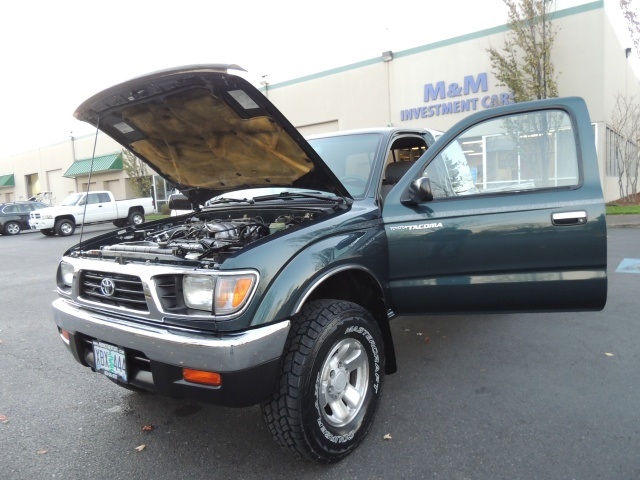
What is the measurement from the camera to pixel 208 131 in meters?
3.41

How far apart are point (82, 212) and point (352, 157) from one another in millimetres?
18459

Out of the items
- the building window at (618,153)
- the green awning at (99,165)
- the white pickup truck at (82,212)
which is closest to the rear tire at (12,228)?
the white pickup truck at (82,212)

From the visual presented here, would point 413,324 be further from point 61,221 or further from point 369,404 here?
point 61,221

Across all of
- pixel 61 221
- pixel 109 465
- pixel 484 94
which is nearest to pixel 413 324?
pixel 109 465

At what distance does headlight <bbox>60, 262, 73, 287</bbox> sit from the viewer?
3056 millimetres

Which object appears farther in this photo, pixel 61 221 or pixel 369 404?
pixel 61 221

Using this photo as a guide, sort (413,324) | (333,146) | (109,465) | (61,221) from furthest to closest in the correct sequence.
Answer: (61,221) < (413,324) < (333,146) < (109,465)

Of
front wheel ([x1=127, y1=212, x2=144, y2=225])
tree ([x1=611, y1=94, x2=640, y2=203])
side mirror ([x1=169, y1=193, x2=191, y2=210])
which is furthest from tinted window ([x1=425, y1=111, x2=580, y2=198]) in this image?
front wheel ([x1=127, y1=212, x2=144, y2=225])

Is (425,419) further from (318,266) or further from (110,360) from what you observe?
(110,360)

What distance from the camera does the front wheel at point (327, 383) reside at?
2.33 metres

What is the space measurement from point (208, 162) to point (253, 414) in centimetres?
199

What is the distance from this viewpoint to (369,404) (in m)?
2.77

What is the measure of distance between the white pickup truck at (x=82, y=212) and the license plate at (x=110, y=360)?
58.2ft

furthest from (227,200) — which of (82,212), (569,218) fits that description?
(82,212)
